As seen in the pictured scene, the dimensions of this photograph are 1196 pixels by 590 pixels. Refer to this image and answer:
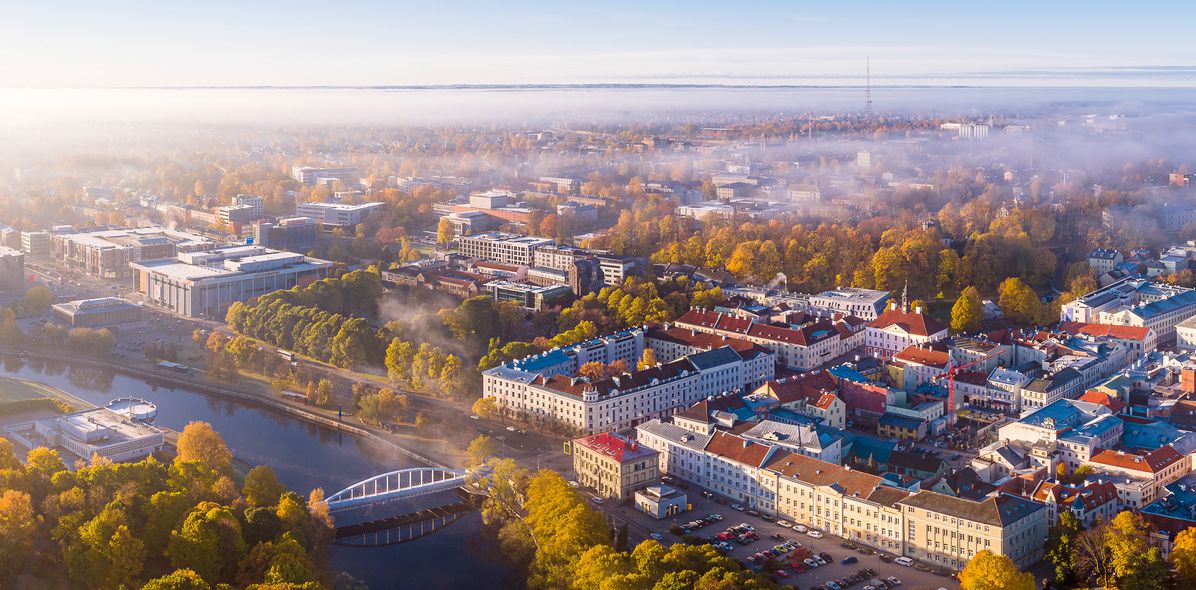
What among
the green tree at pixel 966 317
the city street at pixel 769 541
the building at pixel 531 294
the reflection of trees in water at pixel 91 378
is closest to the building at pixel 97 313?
the reflection of trees in water at pixel 91 378

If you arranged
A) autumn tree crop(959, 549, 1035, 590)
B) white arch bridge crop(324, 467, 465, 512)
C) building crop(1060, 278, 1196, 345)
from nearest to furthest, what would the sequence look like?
autumn tree crop(959, 549, 1035, 590) < white arch bridge crop(324, 467, 465, 512) < building crop(1060, 278, 1196, 345)

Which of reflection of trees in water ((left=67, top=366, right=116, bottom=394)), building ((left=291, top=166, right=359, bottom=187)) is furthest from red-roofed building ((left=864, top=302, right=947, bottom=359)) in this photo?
building ((left=291, top=166, right=359, bottom=187))

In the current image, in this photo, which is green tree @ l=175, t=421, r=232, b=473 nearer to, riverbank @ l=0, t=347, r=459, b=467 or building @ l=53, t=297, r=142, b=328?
riverbank @ l=0, t=347, r=459, b=467

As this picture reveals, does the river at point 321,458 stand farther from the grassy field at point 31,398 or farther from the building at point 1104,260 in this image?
the building at point 1104,260

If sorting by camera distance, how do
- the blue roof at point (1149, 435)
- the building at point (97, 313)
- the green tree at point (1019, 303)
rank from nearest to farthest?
1. the blue roof at point (1149, 435)
2. the green tree at point (1019, 303)
3. the building at point (97, 313)

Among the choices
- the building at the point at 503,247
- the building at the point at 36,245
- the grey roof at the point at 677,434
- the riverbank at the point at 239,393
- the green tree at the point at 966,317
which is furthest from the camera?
the building at the point at 36,245

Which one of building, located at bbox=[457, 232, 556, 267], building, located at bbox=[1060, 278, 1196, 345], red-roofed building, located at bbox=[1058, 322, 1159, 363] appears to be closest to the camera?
red-roofed building, located at bbox=[1058, 322, 1159, 363]
